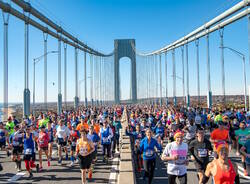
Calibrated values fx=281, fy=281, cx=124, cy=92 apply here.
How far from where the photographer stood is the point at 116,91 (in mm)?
81188

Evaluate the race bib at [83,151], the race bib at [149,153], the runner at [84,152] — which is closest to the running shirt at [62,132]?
the runner at [84,152]

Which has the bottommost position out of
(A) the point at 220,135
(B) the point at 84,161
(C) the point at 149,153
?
(B) the point at 84,161

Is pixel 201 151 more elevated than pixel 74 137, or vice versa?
pixel 201 151

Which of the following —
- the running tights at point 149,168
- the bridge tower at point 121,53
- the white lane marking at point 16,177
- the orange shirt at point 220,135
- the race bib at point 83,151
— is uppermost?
the bridge tower at point 121,53

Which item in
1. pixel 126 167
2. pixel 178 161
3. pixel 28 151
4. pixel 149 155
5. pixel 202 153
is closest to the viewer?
pixel 178 161

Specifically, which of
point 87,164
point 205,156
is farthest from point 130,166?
point 205,156

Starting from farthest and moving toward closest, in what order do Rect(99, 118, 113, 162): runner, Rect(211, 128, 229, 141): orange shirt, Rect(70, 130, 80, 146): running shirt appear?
1. Rect(70, 130, 80, 146): running shirt
2. Rect(99, 118, 113, 162): runner
3. Rect(211, 128, 229, 141): orange shirt

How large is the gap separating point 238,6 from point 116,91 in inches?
2359

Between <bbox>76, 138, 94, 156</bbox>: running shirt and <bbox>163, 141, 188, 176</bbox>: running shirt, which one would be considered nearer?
<bbox>163, 141, 188, 176</bbox>: running shirt

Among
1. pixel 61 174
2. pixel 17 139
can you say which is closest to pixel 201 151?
pixel 61 174

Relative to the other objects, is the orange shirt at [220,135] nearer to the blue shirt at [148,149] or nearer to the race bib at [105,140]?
the blue shirt at [148,149]

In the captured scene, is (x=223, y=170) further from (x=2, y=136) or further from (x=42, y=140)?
(x=2, y=136)

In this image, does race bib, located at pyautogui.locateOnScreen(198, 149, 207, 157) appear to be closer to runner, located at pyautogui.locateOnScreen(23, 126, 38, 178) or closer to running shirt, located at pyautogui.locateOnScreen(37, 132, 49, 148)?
runner, located at pyautogui.locateOnScreen(23, 126, 38, 178)

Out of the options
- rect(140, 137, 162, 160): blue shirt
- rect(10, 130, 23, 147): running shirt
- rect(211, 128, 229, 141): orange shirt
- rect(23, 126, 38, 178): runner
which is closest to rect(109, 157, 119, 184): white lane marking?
rect(140, 137, 162, 160): blue shirt
